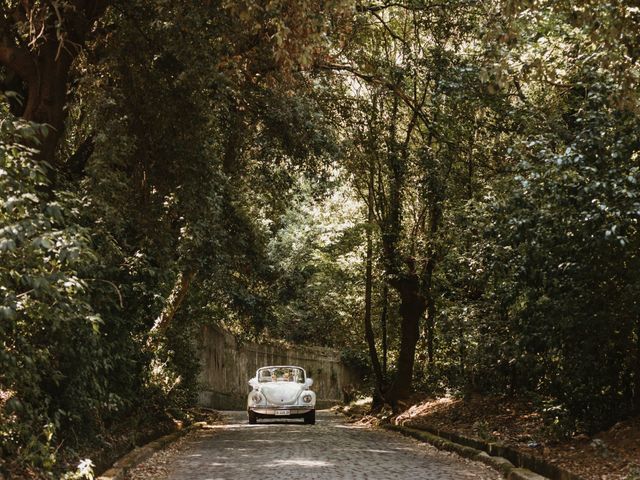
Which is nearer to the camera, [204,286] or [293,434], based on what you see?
[293,434]

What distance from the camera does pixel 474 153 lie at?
18.2m

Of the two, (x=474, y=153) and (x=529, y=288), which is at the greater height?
(x=474, y=153)

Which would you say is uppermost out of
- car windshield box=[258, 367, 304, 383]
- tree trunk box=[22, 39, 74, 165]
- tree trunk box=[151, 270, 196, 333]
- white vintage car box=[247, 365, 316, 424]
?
tree trunk box=[22, 39, 74, 165]

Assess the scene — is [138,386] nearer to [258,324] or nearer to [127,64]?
[127,64]

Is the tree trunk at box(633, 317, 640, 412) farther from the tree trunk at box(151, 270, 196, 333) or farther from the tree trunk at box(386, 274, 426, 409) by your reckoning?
the tree trunk at box(386, 274, 426, 409)

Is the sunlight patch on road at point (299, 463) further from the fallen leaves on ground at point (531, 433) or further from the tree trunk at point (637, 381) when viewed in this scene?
the tree trunk at point (637, 381)

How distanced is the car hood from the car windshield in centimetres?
69

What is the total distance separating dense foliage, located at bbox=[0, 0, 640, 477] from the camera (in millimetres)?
8688

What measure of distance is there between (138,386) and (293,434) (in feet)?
14.9

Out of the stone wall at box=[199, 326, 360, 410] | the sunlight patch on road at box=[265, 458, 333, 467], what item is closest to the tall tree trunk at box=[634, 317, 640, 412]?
the sunlight patch on road at box=[265, 458, 333, 467]

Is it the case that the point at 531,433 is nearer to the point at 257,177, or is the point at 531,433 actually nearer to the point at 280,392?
the point at 257,177

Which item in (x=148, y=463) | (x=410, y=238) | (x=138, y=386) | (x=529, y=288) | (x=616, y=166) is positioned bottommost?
(x=148, y=463)

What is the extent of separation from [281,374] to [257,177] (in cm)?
947

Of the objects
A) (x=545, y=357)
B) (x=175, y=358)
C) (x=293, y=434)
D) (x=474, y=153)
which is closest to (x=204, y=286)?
(x=175, y=358)
